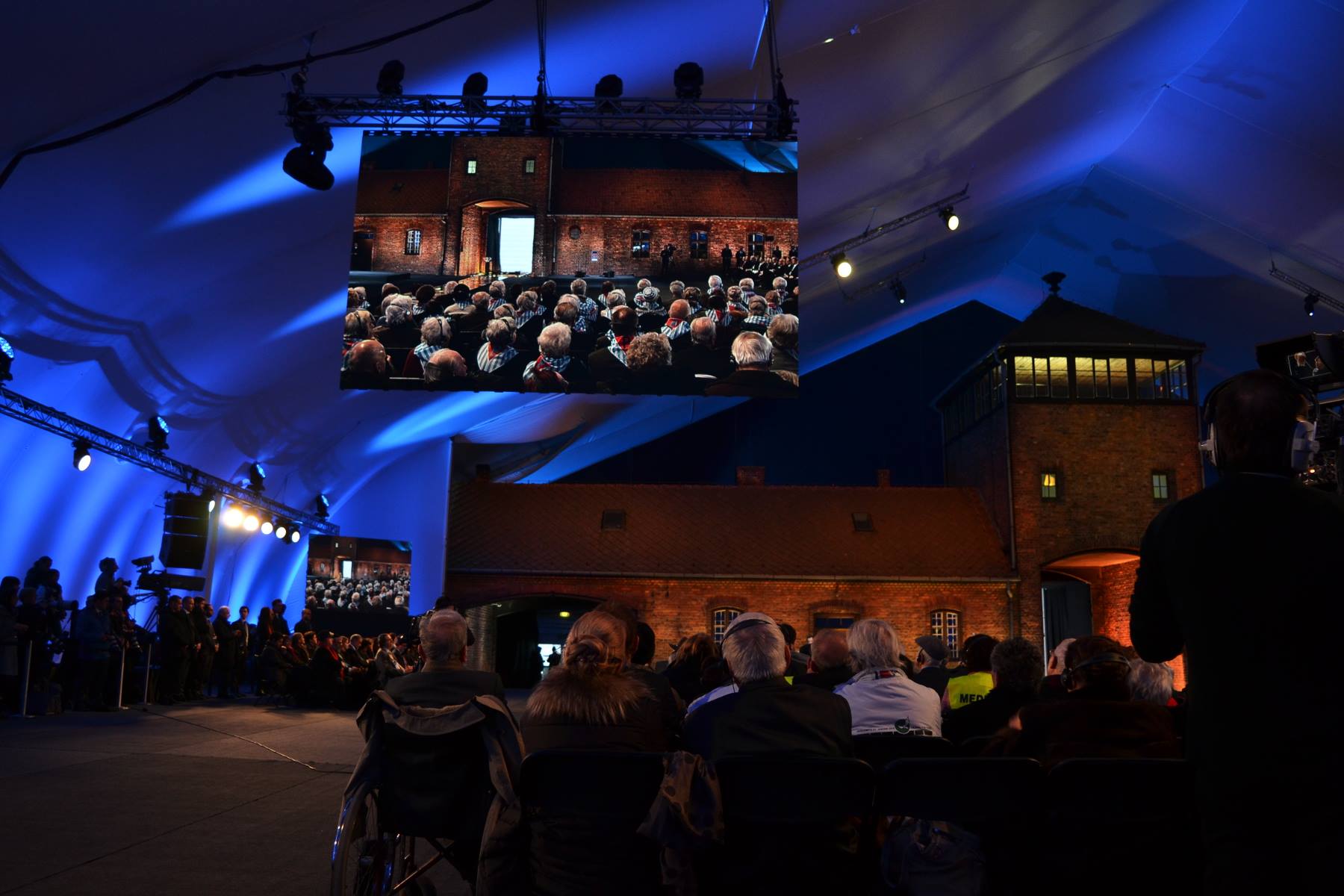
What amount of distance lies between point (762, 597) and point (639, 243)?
14657mm

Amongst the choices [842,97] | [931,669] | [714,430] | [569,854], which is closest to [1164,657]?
[569,854]

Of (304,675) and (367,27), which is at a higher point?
(367,27)

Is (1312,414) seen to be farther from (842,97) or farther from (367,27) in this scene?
(842,97)

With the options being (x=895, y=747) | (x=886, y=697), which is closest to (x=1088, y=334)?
(x=886, y=697)

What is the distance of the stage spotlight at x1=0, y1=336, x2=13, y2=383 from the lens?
11.0 metres

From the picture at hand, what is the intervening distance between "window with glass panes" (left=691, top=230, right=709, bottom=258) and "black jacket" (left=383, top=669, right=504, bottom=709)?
26.2ft

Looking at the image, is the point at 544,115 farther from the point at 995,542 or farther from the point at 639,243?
the point at 995,542

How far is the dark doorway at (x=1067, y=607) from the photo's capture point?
85.1 feet

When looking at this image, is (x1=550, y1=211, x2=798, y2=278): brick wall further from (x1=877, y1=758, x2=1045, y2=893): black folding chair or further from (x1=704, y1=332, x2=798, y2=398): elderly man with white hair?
(x1=877, y1=758, x2=1045, y2=893): black folding chair

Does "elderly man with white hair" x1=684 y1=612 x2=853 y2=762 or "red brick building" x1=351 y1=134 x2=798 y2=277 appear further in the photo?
"red brick building" x1=351 y1=134 x2=798 y2=277

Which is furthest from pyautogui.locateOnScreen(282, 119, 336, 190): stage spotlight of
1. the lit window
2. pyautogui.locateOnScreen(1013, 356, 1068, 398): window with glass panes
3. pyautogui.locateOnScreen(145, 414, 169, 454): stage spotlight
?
the lit window

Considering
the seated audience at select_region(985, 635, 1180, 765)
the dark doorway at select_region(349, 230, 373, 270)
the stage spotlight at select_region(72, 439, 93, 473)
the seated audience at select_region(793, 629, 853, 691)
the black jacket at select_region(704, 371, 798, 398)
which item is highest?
the dark doorway at select_region(349, 230, 373, 270)

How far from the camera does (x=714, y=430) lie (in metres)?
35.9

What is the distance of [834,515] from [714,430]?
9621 mm
